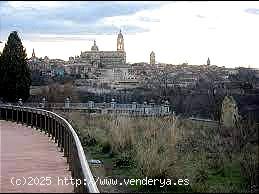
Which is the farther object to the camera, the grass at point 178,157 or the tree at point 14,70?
the tree at point 14,70

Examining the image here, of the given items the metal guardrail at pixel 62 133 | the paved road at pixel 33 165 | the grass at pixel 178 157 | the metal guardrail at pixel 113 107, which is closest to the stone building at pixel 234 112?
the grass at pixel 178 157

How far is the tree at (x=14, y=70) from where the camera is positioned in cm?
5000

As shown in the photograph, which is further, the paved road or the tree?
the tree

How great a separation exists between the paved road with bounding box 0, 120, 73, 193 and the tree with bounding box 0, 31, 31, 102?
1254 inches

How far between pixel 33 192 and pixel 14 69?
138 feet

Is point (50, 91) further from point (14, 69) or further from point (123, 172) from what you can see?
point (123, 172)

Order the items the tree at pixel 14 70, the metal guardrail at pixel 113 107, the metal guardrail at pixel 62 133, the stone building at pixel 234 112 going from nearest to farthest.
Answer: the metal guardrail at pixel 62 133, the stone building at pixel 234 112, the metal guardrail at pixel 113 107, the tree at pixel 14 70

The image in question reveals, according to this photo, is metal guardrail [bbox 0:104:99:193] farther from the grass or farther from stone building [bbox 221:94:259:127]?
stone building [bbox 221:94:259:127]

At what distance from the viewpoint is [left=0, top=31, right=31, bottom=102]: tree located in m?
50.0

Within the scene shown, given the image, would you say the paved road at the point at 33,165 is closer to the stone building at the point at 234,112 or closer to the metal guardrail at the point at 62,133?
the metal guardrail at the point at 62,133

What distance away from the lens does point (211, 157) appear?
1270 cm

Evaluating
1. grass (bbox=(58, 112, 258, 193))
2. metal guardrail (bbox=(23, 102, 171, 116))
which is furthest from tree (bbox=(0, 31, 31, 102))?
grass (bbox=(58, 112, 258, 193))

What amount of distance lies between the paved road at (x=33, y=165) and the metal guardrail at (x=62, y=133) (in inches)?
10.0

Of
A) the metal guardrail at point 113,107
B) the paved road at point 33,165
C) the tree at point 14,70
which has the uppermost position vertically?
the tree at point 14,70
